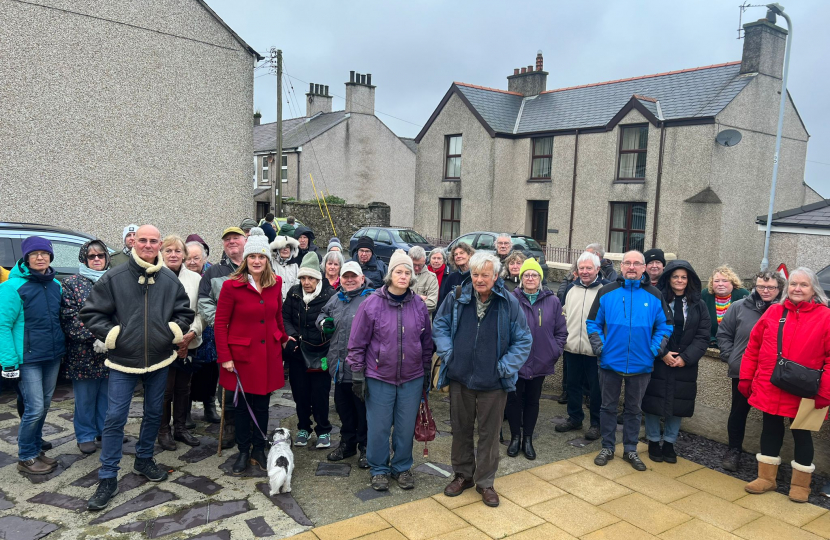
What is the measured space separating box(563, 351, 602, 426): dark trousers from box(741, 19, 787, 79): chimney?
1741 centimetres

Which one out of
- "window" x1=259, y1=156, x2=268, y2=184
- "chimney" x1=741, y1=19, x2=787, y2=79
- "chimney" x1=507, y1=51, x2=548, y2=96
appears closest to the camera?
"chimney" x1=741, y1=19, x2=787, y2=79

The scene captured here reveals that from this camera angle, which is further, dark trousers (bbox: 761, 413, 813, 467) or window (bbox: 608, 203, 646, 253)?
window (bbox: 608, 203, 646, 253)

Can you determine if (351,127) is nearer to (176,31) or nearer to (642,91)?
(642,91)

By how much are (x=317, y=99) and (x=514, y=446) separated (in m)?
35.3

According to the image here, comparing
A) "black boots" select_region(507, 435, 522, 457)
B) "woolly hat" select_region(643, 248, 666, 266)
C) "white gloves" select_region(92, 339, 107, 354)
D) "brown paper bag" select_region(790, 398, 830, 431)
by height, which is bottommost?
"black boots" select_region(507, 435, 522, 457)

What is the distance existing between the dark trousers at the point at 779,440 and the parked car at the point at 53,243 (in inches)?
268

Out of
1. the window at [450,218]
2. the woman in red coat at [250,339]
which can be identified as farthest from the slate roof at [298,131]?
the woman in red coat at [250,339]

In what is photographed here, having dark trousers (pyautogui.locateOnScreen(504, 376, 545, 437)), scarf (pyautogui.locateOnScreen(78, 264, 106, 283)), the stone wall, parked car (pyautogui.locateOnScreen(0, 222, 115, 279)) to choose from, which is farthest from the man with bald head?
the stone wall

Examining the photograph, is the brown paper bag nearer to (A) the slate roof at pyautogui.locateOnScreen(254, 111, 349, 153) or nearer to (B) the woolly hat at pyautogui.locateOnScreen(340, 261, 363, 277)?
(B) the woolly hat at pyautogui.locateOnScreen(340, 261, 363, 277)

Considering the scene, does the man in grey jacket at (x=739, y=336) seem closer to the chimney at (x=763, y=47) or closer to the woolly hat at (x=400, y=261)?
the woolly hat at (x=400, y=261)

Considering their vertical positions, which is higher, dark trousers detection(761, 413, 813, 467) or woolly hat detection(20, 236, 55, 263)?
woolly hat detection(20, 236, 55, 263)

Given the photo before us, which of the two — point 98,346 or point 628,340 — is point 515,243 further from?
point 98,346

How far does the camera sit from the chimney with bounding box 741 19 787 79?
18.7m

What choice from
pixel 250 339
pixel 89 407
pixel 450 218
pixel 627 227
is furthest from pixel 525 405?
pixel 450 218
